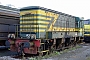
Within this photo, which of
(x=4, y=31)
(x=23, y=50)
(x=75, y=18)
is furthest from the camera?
(x=75, y=18)

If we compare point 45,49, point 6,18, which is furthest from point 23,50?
point 6,18

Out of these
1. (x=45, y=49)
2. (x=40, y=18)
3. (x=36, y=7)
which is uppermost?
(x=36, y=7)

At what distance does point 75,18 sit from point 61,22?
370 centimetres

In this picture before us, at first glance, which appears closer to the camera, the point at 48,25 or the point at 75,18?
the point at 48,25

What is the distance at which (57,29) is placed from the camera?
40.2 feet

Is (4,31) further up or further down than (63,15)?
further down

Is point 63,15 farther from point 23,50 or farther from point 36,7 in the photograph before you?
point 23,50

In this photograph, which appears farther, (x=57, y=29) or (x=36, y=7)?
(x=57, y=29)

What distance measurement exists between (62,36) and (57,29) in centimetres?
88

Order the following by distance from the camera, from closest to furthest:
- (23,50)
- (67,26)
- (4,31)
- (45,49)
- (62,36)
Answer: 1. (23,50)
2. (45,49)
3. (4,31)
4. (62,36)
5. (67,26)

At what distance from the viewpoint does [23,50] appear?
10.2 meters

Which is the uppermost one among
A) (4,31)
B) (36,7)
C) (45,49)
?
(36,7)

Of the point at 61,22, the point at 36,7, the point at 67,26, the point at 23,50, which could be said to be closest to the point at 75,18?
the point at 67,26

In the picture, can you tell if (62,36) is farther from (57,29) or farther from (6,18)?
(6,18)
